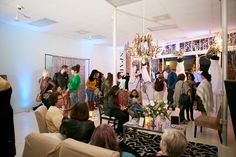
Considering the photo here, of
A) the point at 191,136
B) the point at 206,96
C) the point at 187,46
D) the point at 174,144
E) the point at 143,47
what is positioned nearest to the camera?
the point at 174,144

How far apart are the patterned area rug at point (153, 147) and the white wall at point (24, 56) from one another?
14.4 ft

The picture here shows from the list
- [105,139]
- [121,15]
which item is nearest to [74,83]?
[121,15]

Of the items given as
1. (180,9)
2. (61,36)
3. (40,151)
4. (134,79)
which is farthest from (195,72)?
(40,151)

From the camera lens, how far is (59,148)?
1.79 metres

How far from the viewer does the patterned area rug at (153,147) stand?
3359 millimetres

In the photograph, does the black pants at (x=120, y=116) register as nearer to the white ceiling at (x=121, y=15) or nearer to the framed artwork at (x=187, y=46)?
the white ceiling at (x=121, y=15)

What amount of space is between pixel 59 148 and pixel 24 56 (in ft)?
19.1

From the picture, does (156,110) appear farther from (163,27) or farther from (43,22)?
(43,22)

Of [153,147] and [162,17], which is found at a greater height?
[162,17]

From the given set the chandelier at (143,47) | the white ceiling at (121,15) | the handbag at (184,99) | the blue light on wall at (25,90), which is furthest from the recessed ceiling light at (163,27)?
the blue light on wall at (25,90)

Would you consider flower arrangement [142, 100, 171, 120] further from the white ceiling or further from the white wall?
the white wall

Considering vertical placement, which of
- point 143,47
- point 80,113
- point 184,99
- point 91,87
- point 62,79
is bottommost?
point 184,99

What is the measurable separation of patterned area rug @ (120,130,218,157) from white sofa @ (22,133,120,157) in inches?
74.9

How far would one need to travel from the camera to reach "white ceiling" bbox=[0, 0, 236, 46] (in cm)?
450
